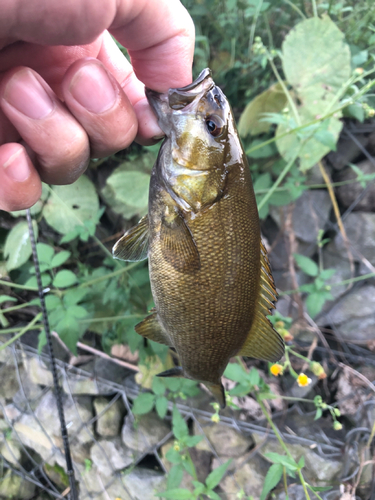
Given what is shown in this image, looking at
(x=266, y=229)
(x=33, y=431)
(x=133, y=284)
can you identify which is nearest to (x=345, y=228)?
(x=266, y=229)

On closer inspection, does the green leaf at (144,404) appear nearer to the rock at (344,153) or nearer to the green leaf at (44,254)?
the green leaf at (44,254)

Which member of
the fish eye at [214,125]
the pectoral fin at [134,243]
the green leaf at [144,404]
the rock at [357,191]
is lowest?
the green leaf at [144,404]

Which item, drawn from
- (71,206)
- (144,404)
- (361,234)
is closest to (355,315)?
(361,234)

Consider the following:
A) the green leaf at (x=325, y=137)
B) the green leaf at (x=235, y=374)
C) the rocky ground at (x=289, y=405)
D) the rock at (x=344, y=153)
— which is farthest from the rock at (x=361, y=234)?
the green leaf at (x=235, y=374)

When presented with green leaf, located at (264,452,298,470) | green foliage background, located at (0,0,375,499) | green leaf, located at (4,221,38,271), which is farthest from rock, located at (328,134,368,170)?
green leaf, located at (4,221,38,271)

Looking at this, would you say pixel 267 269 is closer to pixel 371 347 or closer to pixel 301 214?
pixel 301 214

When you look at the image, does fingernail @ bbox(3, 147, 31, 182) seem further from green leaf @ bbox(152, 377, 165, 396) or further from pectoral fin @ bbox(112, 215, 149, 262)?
green leaf @ bbox(152, 377, 165, 396)
